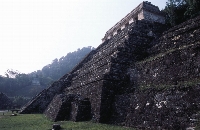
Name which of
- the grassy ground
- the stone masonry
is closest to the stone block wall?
the stone masonry

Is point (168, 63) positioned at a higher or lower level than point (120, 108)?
higher

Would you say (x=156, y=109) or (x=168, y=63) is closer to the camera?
(x=156, y=109)

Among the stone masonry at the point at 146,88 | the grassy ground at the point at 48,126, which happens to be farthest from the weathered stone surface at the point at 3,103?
the stone masonry at the point at 146,88

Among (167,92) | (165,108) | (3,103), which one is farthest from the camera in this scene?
(3,103)

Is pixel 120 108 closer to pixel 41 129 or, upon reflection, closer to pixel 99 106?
pixel 99 106

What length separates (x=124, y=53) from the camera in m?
10.9

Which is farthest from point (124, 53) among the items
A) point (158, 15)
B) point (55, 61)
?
point (55, 61)

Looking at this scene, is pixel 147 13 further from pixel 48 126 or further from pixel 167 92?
pixel 48 126

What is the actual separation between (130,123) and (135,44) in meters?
6.27

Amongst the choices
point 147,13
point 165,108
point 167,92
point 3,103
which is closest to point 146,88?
point 167,92

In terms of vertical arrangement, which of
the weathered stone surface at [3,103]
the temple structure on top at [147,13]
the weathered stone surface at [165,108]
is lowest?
the weathered stone surface at [3,103]

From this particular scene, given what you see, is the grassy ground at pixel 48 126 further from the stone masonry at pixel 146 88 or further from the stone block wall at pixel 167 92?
the stone block wall at pixel 167 92

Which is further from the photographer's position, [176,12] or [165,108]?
[176,12]

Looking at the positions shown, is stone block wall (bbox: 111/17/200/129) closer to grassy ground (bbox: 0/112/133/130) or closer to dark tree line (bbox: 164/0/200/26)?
grassy ground (bbox: 0/112/133/130)
